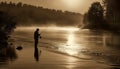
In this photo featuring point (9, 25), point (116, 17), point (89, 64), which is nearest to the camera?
point (89, 64)

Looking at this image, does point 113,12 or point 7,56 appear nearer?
point 7,56

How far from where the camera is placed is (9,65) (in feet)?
88.6

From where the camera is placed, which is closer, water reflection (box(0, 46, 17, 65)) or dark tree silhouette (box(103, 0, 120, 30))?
water reflection (box(0, 46, 17, 65))

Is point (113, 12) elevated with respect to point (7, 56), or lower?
elevated

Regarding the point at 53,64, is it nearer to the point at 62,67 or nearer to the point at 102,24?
the point at 62,67

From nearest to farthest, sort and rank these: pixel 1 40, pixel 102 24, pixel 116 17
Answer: pixel 1 40 → pixel 116 17 → pixel 102 24

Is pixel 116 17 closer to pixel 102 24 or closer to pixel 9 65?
pixel 102 24

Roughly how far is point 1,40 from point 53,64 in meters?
23.8

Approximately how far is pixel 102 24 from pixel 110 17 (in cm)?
2066

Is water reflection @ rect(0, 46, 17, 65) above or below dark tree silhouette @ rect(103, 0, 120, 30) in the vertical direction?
below

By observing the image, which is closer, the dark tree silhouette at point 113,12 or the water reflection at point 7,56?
the water reflection at point 7,56

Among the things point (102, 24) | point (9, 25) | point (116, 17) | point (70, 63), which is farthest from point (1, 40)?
point (102, 24)

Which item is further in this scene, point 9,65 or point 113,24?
point 113,24

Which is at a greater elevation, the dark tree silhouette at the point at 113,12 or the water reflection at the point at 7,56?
the dark tree silhouette at the point at 113,12
